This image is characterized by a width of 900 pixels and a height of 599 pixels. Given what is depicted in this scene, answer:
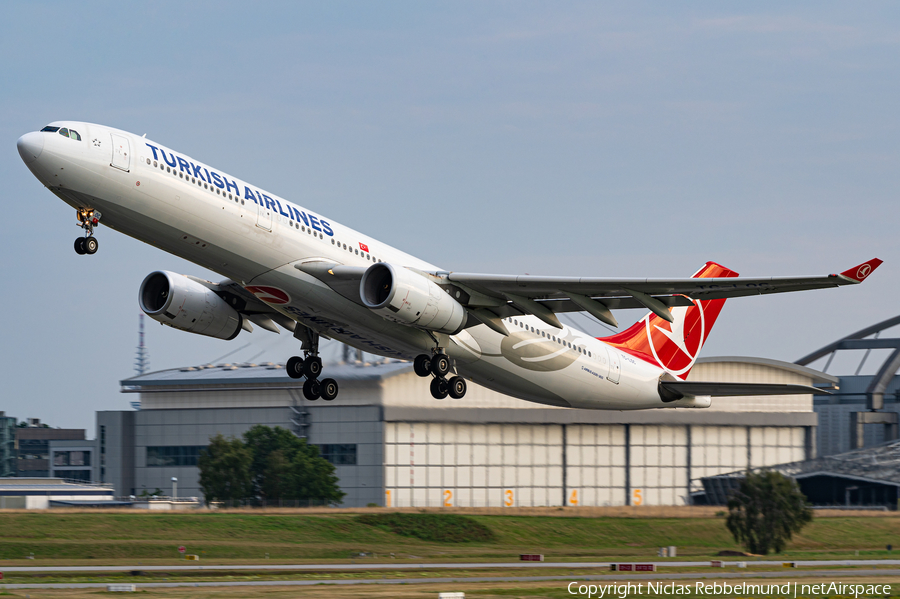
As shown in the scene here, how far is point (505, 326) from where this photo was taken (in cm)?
3519

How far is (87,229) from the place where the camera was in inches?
1105

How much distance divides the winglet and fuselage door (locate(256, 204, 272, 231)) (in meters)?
15.3

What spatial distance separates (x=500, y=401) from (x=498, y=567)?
33.3 meters

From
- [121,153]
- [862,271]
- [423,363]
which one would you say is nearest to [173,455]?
[423,363]

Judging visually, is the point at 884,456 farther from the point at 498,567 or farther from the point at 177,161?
the point at 177,161

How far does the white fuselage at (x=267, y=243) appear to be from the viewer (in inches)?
1085

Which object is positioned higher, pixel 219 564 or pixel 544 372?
pixel 544 372

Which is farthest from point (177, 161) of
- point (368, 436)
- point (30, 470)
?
point (30, 470)

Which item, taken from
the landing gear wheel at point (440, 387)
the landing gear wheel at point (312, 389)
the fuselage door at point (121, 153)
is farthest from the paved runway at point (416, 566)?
the fuselage door at point (121, 153)

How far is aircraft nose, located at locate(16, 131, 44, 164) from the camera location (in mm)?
26688

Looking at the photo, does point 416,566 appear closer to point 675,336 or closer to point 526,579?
point 526,579

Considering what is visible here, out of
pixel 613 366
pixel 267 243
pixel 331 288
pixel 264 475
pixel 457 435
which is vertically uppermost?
pixel 267 243

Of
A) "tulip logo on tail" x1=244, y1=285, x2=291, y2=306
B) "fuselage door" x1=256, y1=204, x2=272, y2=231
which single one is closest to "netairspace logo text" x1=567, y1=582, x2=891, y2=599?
"tulip logo on tail" x1=244, y1=285, x2=291, y2=306

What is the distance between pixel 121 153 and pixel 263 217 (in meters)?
4.28
